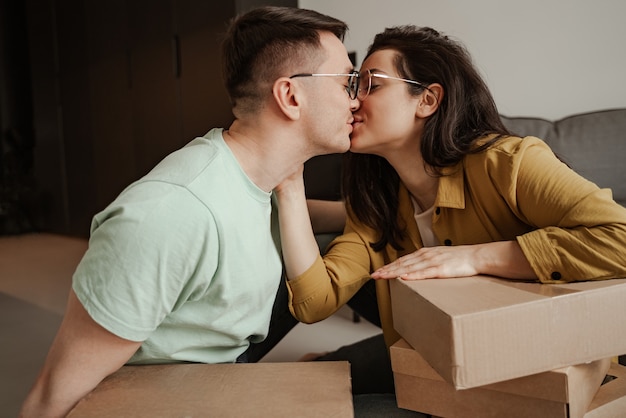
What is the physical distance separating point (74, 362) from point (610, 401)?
89 centimetres

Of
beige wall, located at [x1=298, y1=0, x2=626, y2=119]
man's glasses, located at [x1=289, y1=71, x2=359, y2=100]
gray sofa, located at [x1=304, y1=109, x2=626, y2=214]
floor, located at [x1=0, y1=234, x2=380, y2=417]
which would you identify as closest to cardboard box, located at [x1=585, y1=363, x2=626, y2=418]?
man's glasses, located at [x1=289, y1=71, x2=359, y2=100]

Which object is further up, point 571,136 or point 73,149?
point 571,136

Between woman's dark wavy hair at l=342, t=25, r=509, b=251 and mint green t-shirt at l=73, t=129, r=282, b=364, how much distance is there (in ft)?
1.27

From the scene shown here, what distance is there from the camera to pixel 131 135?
15.7 feet

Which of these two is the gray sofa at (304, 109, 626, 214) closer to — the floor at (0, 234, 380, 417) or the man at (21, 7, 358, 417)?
the man at (21, 7, 358, 417)

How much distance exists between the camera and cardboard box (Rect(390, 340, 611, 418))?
31.7 inches

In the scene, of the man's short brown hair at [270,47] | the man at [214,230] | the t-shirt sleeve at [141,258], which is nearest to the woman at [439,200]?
the man at [214,230]

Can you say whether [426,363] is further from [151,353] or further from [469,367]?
[151,353]

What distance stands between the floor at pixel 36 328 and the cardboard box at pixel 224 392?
120 centimetres

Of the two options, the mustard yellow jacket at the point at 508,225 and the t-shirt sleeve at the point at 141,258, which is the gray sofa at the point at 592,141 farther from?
the t-shirt sleeve at the point at 141,258

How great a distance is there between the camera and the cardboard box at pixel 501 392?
0.81 metres

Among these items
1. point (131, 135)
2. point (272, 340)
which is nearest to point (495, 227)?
point (272, 340)

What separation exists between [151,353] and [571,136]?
5.34 ft

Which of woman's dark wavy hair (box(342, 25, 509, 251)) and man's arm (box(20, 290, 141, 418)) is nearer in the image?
man's arm (box(20, 290, 141, 418))
